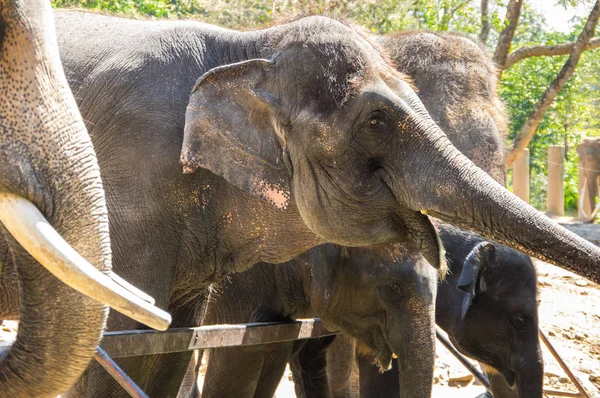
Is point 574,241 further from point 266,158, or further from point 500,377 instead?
point 500,377

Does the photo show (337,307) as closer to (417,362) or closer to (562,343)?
(417,362)

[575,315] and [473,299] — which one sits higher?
[473,299]

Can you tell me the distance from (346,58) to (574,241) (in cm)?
100

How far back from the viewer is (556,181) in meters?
18.2

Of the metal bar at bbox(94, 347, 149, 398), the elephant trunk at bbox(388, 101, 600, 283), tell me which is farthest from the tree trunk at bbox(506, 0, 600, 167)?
the metal bar at bbox(94, 347, 149, 398)

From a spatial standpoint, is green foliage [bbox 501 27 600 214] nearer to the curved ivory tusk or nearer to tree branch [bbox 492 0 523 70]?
tree branch [bbox 492 0 523 70]

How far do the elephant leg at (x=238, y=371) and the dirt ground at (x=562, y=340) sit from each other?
5.53 ft

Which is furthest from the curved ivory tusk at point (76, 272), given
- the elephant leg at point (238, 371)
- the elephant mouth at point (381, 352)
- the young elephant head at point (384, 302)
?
the elephant leg at point (238, 371)

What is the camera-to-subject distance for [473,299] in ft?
17.1

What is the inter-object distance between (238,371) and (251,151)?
151 cm

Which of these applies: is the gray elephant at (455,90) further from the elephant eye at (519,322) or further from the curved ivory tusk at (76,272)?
the curved ivory tusk at (76,272)

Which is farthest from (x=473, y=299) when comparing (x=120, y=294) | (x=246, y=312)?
(x=120, y=294)

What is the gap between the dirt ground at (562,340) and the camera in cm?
713

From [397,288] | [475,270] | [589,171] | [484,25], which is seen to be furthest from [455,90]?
[589,171]
